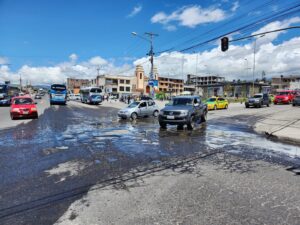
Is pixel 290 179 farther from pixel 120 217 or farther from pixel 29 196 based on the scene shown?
pixel 29 196

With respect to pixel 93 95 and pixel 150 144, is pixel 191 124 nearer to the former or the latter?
pixel 150 144

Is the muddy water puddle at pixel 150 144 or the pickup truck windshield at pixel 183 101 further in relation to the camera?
the pickup truck windshield at pixel 183 101

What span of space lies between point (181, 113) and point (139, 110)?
23.8 feet

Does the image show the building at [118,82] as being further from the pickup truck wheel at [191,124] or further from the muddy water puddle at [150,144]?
the muddy water puddle at [150,144]

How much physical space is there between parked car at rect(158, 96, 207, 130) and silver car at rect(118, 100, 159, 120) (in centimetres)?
550

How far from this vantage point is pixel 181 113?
14016 millimetres

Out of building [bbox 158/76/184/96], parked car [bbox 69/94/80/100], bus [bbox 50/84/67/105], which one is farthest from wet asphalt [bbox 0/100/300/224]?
building [bbox 158/76/184/96]

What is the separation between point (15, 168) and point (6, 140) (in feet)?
16.2

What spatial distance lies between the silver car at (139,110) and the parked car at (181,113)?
5.50 metres

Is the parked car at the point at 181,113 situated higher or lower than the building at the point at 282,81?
lower

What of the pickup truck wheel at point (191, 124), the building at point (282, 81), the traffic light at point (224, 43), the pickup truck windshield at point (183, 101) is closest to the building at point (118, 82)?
the building at point (282, 81)

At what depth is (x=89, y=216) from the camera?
3.97 meters

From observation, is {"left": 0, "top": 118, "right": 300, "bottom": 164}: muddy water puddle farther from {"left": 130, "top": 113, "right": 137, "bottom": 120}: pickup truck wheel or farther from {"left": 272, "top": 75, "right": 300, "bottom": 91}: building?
{"left": 272, "top": 75, "right": 300, "bottom": 91}: building

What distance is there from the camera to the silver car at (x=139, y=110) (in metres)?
20.2
